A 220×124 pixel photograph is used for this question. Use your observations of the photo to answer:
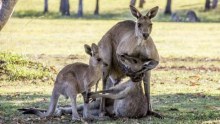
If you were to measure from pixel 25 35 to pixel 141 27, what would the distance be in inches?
1038

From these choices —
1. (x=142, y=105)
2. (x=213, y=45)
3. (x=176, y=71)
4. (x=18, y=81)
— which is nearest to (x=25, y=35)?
(x=213, y=45)

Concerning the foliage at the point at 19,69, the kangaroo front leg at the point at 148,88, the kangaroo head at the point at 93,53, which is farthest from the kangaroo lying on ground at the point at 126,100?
the foliage at the point at 19,69

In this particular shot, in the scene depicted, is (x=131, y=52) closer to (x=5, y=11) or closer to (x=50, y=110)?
(x=50, y=110)

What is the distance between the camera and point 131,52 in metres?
11.1

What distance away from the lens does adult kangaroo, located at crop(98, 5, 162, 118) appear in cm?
1076

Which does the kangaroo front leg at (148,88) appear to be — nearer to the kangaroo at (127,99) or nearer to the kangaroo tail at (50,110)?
the kangaroo at (127,99)

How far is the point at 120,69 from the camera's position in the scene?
11484 millimetres

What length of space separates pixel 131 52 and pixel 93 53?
0.92 meters

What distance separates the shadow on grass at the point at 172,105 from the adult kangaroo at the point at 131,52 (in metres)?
0.56

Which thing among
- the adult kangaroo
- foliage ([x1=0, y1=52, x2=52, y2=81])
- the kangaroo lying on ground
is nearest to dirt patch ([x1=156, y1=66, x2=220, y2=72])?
foliage ([x1=0, y1=52, x2=52, y2=81])

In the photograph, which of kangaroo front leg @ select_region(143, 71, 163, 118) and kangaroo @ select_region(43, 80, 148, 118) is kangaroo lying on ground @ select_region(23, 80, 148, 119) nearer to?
kangaroo @ select_region(43, 80, 148, 118)

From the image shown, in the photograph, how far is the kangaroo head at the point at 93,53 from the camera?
1035 centimetres

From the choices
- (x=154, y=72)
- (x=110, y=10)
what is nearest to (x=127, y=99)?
(x=154, y=72)

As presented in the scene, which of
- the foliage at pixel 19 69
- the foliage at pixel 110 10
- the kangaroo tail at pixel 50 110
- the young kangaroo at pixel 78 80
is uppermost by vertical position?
the young kangaroo at pixel 78 80
